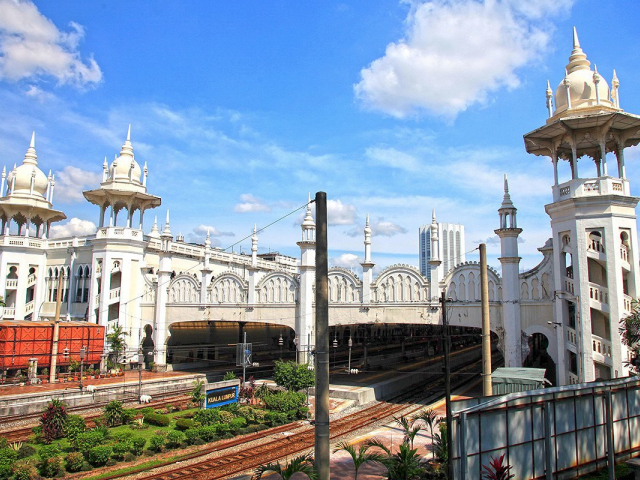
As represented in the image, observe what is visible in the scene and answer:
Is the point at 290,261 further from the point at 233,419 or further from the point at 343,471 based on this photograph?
the point at 343,471

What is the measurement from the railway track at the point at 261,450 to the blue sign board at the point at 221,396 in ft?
12.4

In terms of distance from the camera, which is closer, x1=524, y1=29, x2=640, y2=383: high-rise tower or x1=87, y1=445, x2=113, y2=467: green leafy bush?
x1=87, y1=445, x2=113, y2=467: green leafy bush

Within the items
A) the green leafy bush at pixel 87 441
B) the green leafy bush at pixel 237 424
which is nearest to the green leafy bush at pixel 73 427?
the green leafy bush at pixel 87 441

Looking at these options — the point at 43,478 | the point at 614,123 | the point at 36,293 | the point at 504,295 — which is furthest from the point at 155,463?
the point at 36,293

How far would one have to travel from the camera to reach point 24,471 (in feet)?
49.7

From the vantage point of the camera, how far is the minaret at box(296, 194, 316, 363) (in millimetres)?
28484

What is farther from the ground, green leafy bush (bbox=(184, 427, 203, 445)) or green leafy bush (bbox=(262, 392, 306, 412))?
green leafy bush (bbox=(262, 392, 306, 412))

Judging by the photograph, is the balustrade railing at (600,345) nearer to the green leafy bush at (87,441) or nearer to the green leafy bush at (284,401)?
the green leafy bush at (284,401)

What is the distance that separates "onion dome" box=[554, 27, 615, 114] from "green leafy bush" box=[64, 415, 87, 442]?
82.2 ft

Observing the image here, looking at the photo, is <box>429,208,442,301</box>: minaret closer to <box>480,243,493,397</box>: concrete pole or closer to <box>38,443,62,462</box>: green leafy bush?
<box>480,243,493,397</box>: concrete pole

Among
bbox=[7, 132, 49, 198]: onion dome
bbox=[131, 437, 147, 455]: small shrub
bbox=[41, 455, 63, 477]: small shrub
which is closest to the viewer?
bbox=[41, 455, 63, 477]: small shrub

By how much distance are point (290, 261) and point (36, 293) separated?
3568 centimetres

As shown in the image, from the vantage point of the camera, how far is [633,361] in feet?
58.9

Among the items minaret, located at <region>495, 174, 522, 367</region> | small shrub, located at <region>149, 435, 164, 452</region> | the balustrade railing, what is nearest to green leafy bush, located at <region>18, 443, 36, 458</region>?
small shrub, located at <region>149, 435, 164, 452</region>
